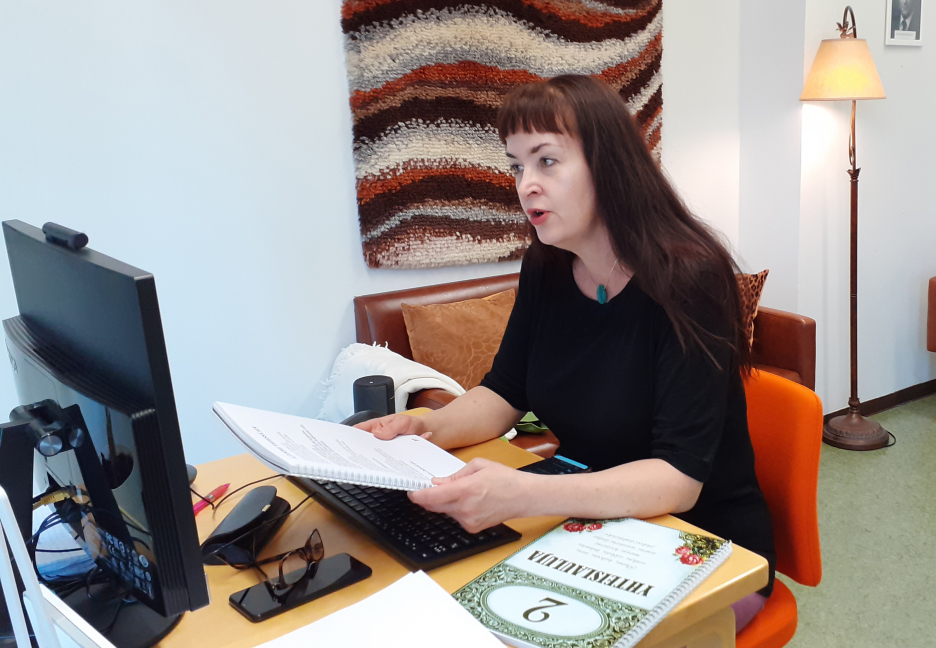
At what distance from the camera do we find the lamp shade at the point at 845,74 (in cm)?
274

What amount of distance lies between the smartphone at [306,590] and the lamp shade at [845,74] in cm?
265

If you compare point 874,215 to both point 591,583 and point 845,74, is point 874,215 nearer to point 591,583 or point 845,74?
point 845,74

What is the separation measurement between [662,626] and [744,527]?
18.4 inches

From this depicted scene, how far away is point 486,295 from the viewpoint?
272 centimetres

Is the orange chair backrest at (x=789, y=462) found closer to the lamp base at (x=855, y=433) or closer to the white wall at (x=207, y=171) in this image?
the white wall at (x=207, y=171)

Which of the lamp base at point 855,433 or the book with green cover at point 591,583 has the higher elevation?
the book with green cover at point 591,583

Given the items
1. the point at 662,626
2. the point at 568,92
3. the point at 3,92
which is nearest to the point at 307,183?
the point at 3,92

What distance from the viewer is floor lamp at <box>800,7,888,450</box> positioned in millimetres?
2749

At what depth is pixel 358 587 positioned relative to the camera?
2.76ft

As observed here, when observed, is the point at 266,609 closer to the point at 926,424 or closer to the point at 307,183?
the point at 307,183

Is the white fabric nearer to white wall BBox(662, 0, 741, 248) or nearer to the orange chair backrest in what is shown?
the orange chair backrest

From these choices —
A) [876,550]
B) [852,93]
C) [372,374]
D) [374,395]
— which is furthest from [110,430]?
[852,93]

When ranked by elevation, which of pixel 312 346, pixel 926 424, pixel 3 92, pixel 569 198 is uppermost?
pixel 3 92

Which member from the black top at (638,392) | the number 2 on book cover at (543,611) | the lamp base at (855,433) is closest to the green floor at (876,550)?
the lamp base at (855,433)
